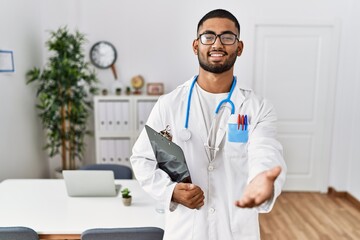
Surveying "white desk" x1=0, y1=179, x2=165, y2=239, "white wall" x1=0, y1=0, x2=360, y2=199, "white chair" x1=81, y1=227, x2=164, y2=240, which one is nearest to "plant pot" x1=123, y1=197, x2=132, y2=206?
"white desk" x1=0, y1=179, x2=165, y2=239

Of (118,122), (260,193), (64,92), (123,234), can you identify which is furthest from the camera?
(118,122)

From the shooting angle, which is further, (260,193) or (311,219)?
(311,219)

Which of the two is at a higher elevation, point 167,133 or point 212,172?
point 167,133

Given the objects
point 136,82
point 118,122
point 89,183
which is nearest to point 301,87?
point 136,82

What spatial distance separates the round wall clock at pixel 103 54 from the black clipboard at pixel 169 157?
2.91 meters

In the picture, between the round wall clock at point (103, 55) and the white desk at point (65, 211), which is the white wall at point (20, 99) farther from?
the white desk at point (65, 211)

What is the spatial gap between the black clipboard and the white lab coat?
0.11 ft

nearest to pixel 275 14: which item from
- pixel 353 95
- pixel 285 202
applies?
pixel 353 95

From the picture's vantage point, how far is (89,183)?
200cm

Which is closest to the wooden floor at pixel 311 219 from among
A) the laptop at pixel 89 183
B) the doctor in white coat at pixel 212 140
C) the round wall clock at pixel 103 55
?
the laptop at pixel 89 183

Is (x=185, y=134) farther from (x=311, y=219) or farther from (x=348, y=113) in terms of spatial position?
(x=348, y=113)

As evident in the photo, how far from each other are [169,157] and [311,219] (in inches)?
108

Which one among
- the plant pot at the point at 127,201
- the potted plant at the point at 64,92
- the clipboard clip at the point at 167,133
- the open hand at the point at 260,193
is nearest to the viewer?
the open hand at the point at 260,193

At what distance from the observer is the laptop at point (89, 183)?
196 cm
